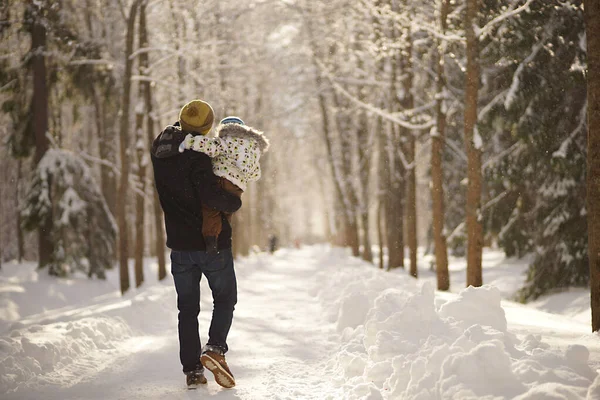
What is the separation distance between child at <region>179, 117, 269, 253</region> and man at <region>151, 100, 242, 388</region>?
3.2 inches

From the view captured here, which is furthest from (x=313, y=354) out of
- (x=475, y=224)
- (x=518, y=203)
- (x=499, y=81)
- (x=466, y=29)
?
(x=518, y=203)

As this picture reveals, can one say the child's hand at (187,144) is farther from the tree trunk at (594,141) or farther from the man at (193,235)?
the tree trunk at (594,141)

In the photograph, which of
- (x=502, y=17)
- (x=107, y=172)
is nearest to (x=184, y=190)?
(x=502, y=17)

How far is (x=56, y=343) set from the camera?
235 inches

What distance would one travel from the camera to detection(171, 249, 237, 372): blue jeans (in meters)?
4.72

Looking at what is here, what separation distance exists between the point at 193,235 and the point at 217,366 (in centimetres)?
115

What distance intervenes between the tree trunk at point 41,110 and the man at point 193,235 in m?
12.6

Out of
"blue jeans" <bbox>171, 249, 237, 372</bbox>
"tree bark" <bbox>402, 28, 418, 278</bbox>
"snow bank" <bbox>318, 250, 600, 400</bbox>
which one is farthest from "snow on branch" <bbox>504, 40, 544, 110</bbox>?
"blue jeans" <bbox>171, 249, 237, 372</bbox>

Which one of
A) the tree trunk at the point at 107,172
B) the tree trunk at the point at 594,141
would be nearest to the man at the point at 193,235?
the tree trunk at the point at 594,141

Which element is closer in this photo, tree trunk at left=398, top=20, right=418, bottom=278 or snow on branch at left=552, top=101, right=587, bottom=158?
snow on branch at left=552, top=101, right=587, bottom=158

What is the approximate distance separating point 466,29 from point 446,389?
848 cm

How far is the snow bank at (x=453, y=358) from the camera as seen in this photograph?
358 cm

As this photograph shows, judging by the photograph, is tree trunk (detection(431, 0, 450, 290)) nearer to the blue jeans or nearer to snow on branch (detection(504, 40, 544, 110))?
snow on branch (detection(504, 40, 544, 110))

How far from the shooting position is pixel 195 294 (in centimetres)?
480
